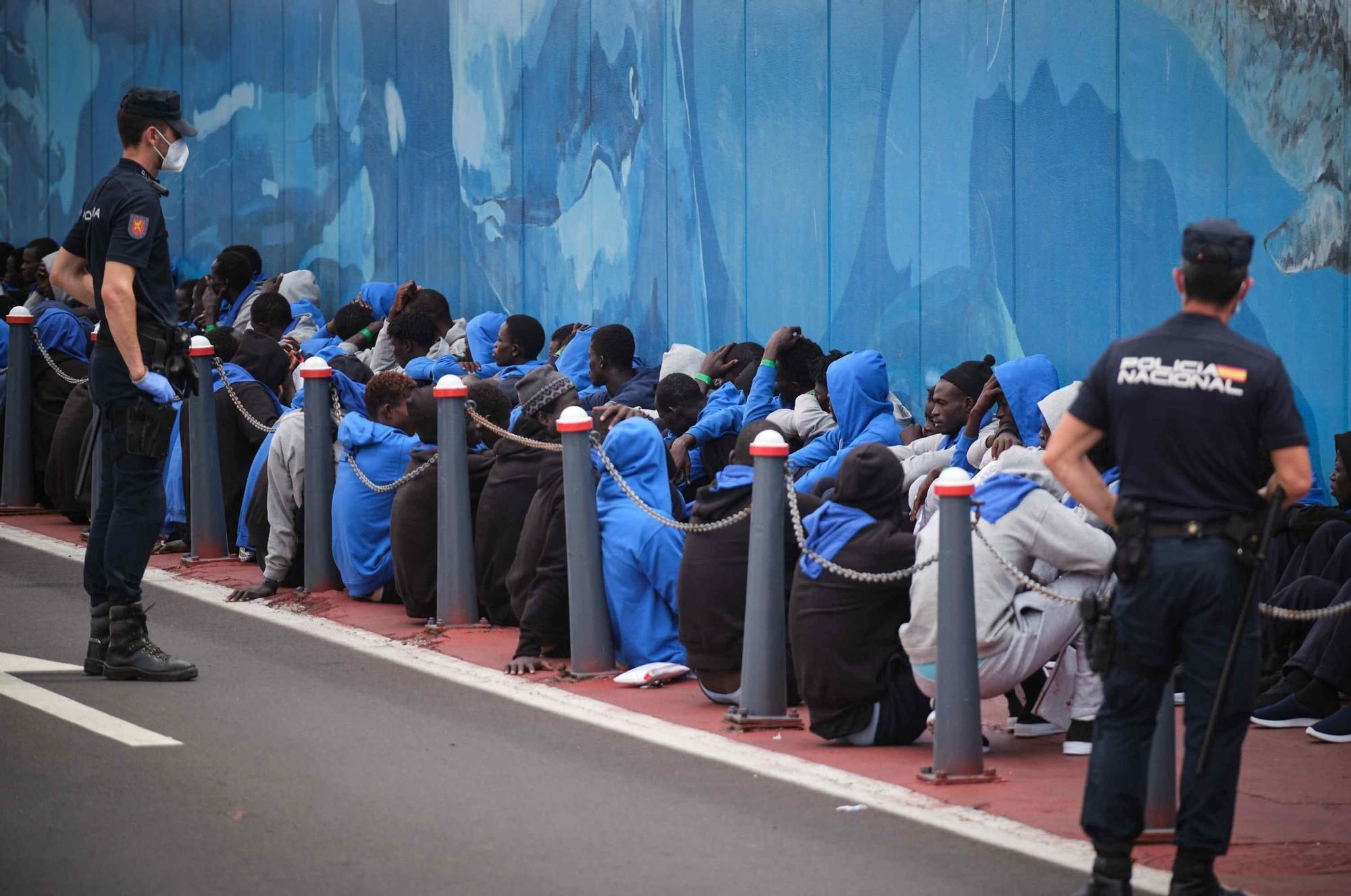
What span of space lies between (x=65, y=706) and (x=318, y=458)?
336cm

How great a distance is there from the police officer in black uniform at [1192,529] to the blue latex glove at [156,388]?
435cm

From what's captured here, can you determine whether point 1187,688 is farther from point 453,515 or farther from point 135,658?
point 453,515

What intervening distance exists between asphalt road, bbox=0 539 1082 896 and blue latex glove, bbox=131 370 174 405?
49.8 inches

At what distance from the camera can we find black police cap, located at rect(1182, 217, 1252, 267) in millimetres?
5105

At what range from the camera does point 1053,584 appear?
23.4 feet

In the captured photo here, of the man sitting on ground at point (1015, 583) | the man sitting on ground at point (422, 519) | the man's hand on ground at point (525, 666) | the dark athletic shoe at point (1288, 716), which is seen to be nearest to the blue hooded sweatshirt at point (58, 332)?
the man sitting on ground at point (422, 519)

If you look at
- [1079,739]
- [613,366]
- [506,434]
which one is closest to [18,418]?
[613,366]

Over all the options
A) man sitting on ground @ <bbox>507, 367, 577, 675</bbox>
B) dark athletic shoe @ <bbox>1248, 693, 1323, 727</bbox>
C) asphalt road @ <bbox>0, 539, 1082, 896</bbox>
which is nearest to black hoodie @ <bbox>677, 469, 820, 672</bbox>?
asphalt road @ <bbox>0, 539, 1082, 896</bbox>

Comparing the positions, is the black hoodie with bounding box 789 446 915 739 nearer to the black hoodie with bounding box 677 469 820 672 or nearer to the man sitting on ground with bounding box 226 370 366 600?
the black hoodie with bounding box 677 469 820 672

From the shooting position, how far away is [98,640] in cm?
830

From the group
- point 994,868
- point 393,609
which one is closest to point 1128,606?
point 994,868

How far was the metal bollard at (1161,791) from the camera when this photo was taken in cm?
580

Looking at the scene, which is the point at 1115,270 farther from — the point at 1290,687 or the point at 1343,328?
the point at 1290,687

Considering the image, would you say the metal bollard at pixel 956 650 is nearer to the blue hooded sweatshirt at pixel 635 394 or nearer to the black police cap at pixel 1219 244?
the black police cap at pixel 1219 244
